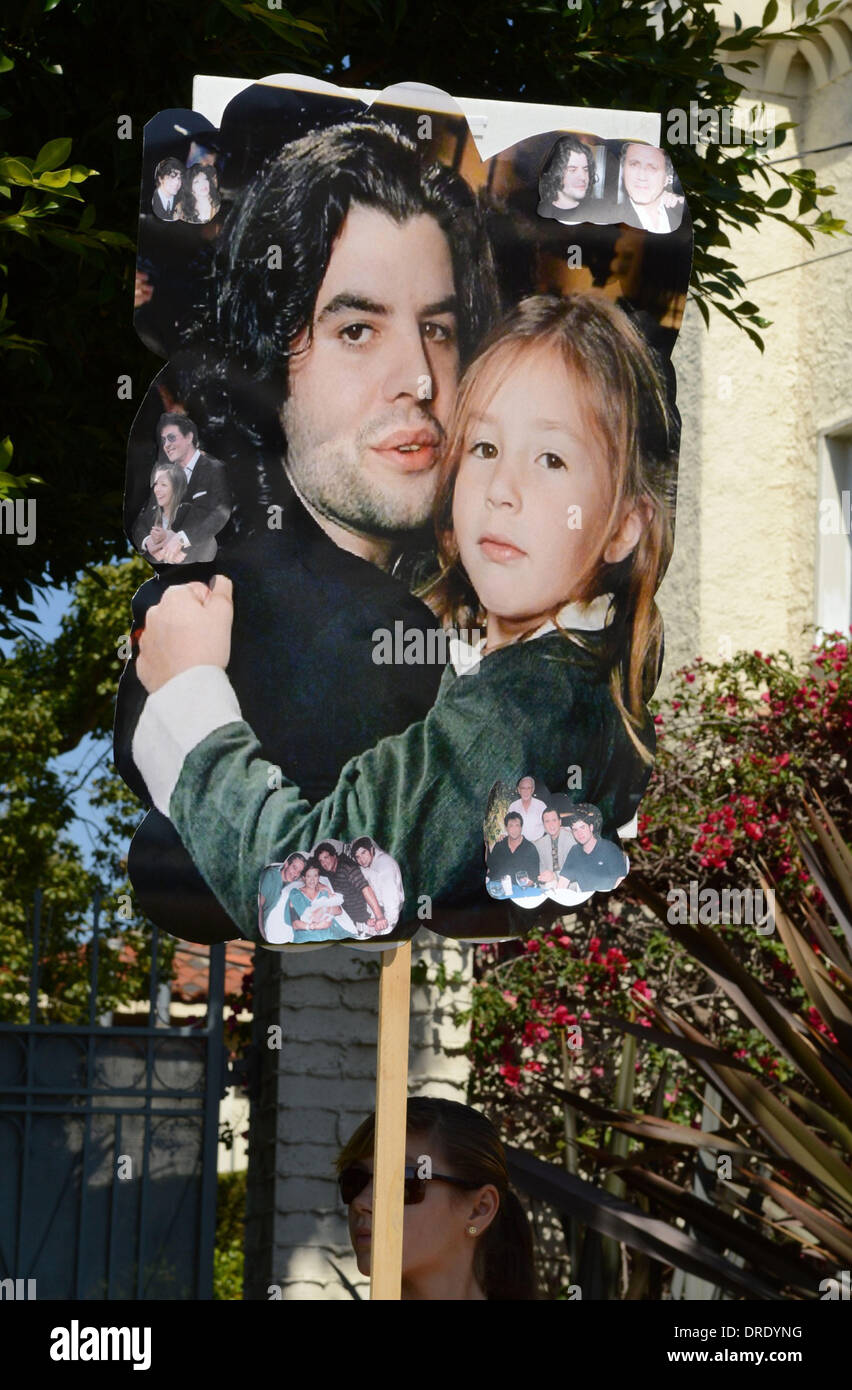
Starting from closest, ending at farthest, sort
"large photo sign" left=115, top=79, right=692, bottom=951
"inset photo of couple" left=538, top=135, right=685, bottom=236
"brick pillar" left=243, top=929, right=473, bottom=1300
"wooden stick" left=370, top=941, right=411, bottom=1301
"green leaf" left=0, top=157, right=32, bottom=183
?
"wooden stick" left=370, top=941, right=411, bottom=1301 < "large photo sign" left=115, top=79, right=692, bottom=951 < "inset photo of couple" left=538, top=135, right=685, bottom=236 < "green leaf" left=0, top=157, right=32, bottom=183 < "brick pillar" left=243, top=929, right=473, bottom=1300

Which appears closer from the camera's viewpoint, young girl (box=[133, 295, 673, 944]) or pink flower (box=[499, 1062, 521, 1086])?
young girl (box=[133, 295, 673, 944])

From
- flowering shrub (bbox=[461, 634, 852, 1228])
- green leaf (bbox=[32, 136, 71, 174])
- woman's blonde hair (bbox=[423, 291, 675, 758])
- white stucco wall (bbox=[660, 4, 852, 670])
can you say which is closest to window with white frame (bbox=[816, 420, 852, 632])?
white stucco wall (bbox=[660, 4, 852, 670])

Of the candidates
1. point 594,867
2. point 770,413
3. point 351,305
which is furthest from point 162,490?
point 770,413

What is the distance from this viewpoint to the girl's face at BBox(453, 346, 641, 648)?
2.99m

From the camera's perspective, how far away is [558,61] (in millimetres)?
4598

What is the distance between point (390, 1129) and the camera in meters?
2.75

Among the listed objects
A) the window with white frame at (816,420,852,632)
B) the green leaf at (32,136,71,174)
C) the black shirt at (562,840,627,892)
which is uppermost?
the window with white frame at (816,420,852,632)

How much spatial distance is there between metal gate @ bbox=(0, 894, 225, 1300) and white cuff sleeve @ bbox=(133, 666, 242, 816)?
2820mm

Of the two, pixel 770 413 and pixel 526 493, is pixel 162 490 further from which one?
pixel 770 413

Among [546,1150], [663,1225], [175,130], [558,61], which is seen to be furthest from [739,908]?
[175,130]

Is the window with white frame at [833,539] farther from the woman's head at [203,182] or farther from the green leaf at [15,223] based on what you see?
the woman's head at [203,182]

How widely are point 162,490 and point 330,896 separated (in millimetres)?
797

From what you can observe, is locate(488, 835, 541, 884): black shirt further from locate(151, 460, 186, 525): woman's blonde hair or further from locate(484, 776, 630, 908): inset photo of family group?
locate(151, 460, 186, 525): woman's blonde hair
